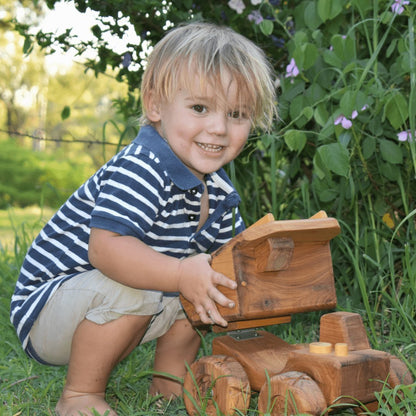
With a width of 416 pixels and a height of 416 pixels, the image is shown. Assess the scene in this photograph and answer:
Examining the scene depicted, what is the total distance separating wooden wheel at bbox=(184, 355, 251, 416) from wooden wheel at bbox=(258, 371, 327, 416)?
0.07 m

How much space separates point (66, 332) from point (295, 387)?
0.73 m

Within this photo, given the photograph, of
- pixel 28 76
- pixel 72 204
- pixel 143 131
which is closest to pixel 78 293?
pixel 72 204

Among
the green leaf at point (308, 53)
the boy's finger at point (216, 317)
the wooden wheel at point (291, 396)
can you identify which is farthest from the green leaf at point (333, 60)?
the wooden wheel at point (291, 396)

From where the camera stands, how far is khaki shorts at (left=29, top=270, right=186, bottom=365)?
170cm

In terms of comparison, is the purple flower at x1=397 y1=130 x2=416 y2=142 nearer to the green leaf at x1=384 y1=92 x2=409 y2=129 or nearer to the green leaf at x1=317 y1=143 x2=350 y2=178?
the green leaf at x1=384 y1=92 x2=409 y2=129

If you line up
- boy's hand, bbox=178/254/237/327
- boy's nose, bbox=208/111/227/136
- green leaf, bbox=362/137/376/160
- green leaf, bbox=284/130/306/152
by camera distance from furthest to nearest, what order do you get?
green leaf, bbox=362/137/376/160 → green leaf, bbox=284/130/306/152 → boy's nose, bbox=208/111/227/136 → boy's hand, bbox=178/254/237/327

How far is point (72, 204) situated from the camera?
1.90 m

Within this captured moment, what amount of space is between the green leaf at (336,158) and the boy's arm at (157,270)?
0.50 meters

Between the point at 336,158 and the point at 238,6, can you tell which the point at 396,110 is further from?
the point at 238,6

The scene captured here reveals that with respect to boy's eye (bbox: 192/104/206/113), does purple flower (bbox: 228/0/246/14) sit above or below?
above

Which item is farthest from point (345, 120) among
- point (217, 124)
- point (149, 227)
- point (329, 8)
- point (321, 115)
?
point (149, 227)

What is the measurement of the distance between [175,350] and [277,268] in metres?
0.69

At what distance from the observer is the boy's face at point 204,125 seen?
1.70m

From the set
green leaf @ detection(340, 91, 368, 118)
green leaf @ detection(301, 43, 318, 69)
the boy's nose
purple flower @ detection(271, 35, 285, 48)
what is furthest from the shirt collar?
purple flower @ detection(271, 35, 285, 48)
